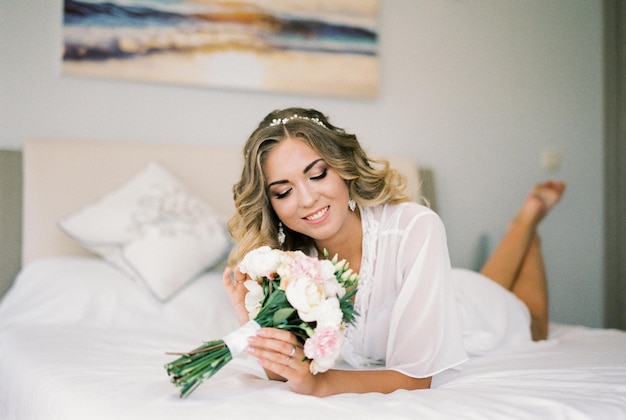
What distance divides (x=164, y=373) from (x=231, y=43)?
199cm

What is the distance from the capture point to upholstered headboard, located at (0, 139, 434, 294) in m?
2.78

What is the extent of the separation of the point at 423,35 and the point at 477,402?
109 inches

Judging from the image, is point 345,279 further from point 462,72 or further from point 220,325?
point 462,72

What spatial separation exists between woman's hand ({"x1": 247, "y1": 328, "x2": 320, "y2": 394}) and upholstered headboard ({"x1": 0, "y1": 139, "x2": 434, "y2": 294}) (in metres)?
1.36

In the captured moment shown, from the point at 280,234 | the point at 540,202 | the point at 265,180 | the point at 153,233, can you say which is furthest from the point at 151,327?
the point at 540,202

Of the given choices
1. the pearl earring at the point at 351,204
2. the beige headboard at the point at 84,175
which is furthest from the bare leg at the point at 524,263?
the pearl earring at the point at 351,204

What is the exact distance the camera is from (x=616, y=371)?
6.02 feet

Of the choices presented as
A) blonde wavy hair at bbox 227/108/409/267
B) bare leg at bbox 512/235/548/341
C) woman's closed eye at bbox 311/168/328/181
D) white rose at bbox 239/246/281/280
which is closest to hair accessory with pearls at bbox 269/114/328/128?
blonde wavy hair at bbox 227/108/409/267

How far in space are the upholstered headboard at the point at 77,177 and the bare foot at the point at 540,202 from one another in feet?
2.67

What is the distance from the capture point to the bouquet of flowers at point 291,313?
4.41ft

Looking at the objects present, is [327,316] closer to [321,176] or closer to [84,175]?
[321,176]

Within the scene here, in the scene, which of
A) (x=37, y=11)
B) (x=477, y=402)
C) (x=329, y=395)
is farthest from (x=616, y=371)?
(x=37, y=11)

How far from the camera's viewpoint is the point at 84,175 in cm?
287

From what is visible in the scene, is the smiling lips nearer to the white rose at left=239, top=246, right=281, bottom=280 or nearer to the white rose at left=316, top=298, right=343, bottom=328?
the white rose at left=239, top=246, right=281, bottom=280
